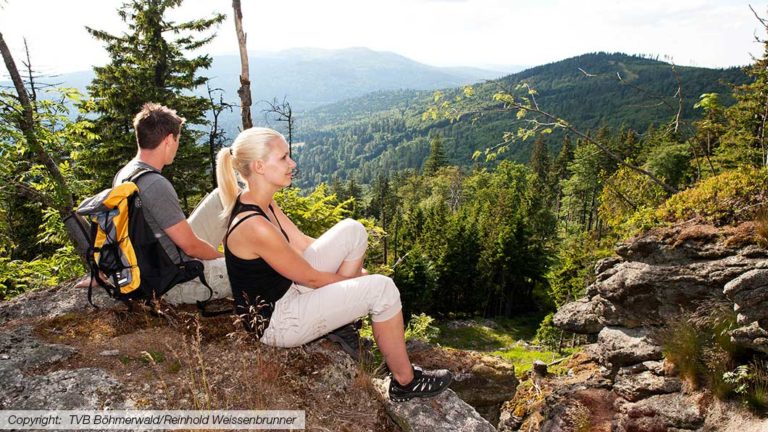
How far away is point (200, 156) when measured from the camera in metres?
18.1

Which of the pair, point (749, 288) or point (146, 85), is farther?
point (146, 85)

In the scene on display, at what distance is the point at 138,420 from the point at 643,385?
23.3 feet

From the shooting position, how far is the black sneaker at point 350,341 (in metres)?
4.37

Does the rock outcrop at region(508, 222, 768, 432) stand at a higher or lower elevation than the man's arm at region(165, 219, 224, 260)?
lower

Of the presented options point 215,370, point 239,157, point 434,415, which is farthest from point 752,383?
point 239,157

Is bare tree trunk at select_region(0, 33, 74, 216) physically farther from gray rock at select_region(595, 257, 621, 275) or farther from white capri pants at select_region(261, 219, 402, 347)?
gray rock at select_region(595, 257, 621, 275)

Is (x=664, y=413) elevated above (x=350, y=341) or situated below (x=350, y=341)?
below

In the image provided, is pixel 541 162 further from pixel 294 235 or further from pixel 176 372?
pixel 176 372

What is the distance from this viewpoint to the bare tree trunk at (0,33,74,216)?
290 inches

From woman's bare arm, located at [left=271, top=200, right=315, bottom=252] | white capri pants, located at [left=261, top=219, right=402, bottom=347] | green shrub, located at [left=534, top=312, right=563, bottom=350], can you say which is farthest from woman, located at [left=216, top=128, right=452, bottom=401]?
green shrub, located at [left=534, top=312, right=563, bottom=350]

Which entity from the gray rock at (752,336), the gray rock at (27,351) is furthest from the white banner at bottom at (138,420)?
the gray rock at (752,336)

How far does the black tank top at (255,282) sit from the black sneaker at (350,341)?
84 centimetres

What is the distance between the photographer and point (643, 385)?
6.79m

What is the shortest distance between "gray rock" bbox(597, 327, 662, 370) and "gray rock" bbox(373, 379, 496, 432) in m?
4.56
